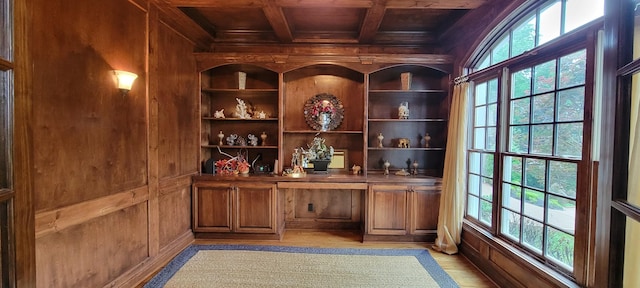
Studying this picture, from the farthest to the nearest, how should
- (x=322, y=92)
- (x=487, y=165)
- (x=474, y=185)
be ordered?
(x=322, y=92)
(x=474, y=185)
(x=487, y=165)

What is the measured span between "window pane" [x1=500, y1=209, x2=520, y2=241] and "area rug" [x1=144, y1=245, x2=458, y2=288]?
2.40ft

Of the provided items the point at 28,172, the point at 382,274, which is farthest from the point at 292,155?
the point at 28,172

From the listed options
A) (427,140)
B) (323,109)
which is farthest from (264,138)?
(427,140)

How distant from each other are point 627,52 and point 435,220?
297 centimetres

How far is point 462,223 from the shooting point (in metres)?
3.23

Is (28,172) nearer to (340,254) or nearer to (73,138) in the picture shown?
(73,138)

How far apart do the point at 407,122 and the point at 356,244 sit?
192 cm

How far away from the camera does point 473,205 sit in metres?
3.22

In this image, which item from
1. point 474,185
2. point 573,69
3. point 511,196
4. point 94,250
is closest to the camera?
point 573,69

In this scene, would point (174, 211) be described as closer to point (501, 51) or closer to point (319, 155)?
point (319, 155)

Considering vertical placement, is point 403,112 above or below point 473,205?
above

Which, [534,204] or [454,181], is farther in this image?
[454,181]

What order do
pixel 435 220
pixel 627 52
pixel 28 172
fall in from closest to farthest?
pixel 627 52 < pixel 28 172 < pixel 435 220

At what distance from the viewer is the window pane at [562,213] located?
1.97 m
